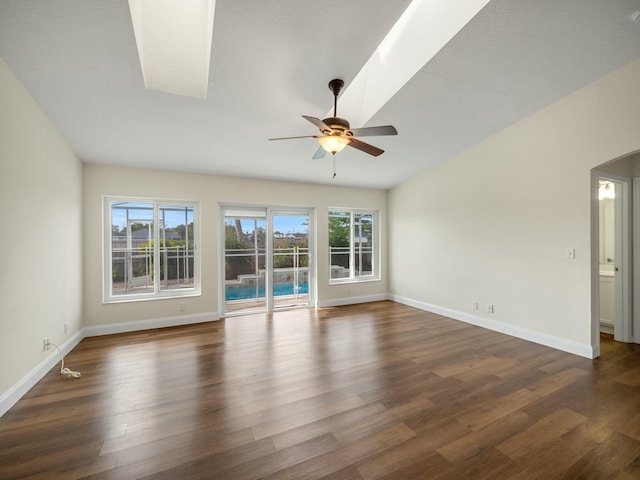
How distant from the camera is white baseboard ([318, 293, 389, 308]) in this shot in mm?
5657

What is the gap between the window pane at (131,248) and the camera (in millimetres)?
4316

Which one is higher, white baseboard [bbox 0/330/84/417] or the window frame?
the window frame

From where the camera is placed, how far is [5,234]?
7.32 ft

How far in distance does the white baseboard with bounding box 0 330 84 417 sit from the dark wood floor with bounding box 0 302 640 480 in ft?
0.25

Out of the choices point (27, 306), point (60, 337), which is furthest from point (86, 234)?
point (27, 306)

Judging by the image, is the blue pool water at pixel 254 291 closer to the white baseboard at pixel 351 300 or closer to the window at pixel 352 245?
the white baseboard at pixel 351 300

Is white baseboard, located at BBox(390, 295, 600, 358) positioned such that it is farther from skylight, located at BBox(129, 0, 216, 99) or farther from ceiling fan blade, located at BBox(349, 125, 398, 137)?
skylight, located at BBox(129, 0, 216, 99)

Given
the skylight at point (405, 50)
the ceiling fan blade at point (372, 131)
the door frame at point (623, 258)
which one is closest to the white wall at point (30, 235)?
the ceiling fan blade at point (372, 131)

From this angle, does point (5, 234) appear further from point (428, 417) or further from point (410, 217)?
point (410, 217)

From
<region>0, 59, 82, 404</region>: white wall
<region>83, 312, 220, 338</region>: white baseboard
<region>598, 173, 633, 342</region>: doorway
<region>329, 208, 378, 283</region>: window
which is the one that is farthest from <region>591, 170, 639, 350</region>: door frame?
<region>0, 59, 82, 404</region>: white wall

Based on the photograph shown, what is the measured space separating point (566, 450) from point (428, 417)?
823 millimetres

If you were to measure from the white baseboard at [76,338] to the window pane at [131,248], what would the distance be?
514 millimetres

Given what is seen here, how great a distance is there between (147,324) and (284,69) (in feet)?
13.5

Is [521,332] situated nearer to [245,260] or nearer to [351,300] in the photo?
[351,300]
